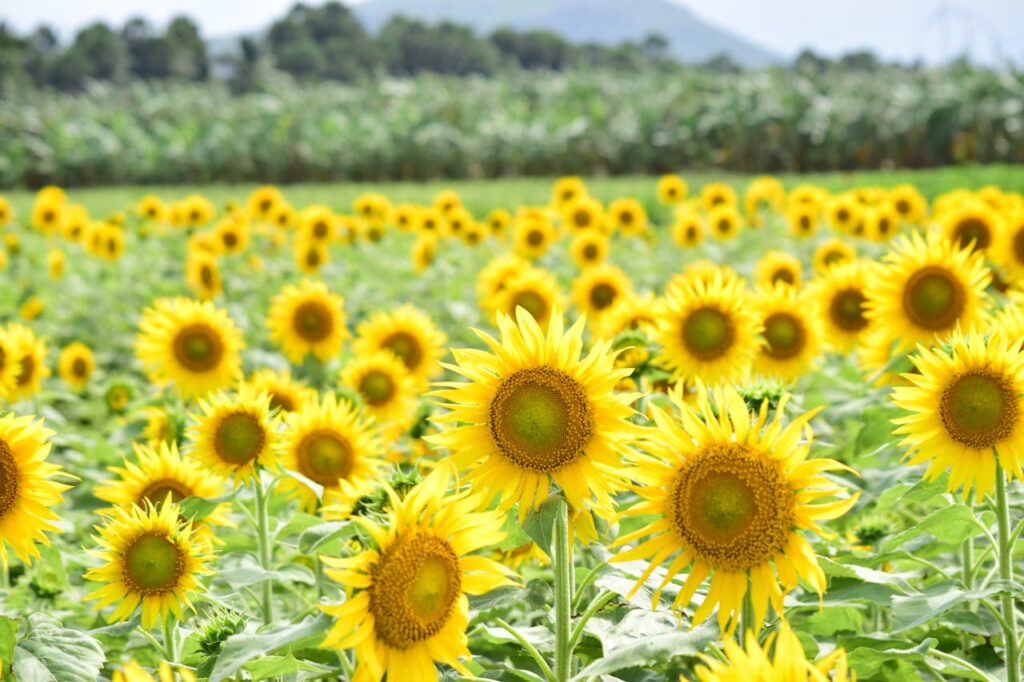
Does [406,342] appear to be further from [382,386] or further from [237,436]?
[237,436]

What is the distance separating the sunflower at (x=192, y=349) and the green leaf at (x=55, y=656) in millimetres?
1958

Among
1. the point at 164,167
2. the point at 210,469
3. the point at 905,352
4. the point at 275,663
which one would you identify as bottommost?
the point at 275,663

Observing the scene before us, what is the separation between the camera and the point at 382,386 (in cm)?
393

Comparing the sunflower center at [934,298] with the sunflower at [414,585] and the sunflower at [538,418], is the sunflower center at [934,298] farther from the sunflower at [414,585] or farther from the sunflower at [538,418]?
the sunflower at [414,585]

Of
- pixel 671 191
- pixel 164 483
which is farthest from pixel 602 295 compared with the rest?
pixel 671 191

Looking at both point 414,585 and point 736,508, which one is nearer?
point 414,585

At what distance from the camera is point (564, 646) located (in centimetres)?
193

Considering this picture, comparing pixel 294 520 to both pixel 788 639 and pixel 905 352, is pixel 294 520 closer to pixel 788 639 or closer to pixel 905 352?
pixel 788 639

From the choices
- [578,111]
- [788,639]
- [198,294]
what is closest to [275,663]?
[788,639]

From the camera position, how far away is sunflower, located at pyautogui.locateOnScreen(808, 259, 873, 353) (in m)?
3.95

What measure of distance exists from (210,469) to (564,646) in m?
1.14

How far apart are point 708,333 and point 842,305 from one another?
93 cm

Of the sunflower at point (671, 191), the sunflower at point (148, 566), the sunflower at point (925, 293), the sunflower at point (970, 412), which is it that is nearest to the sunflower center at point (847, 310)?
Answer: the sunflower at point (925, 293)

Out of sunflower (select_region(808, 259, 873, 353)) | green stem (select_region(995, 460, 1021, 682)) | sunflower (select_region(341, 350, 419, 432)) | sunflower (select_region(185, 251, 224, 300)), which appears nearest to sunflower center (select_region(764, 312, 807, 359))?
sunflower (select_region(808, 259, 873, 353))
